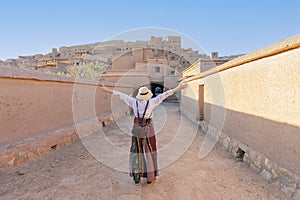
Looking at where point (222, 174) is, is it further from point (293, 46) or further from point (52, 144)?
point (52, 144)

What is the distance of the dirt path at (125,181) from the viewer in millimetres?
3033

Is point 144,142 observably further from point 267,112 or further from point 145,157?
point 267,112

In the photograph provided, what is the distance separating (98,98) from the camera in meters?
9.16

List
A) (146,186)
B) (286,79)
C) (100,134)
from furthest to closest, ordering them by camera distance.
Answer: (100,134) → (146,186) → (286,79)

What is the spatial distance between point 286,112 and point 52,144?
17.4 ft

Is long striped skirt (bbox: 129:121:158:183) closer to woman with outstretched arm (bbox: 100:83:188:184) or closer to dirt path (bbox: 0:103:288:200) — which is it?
woman with outstretched arm (bbox: 100:83:188:184)

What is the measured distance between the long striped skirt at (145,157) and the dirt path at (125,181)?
0.22 m

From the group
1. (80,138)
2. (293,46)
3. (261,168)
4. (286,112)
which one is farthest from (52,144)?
(293,46)

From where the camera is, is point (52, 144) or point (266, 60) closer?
point (266, 60)

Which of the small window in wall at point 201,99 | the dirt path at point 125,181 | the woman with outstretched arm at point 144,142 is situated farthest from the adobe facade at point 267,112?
the small window in wall at point 201,99

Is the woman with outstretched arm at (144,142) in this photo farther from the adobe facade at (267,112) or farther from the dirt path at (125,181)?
the adobe facade at (267,112)

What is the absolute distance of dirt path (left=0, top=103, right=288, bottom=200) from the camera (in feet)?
9.95

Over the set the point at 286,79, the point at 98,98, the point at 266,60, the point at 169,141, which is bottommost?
the point at 169,141

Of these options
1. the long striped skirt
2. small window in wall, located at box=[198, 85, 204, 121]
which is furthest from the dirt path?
small window in wall, located at box=[198, 85, 204, 121]
